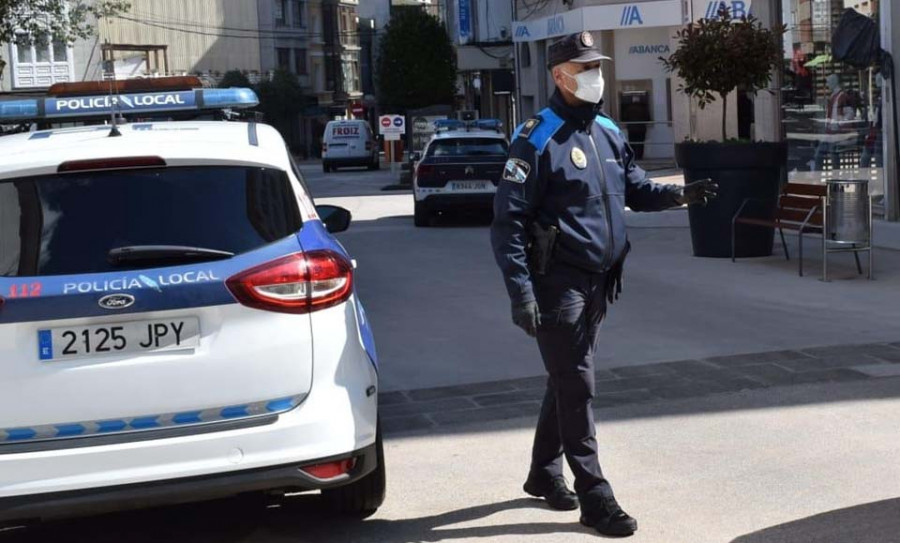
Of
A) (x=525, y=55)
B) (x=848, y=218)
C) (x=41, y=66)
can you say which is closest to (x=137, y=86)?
(x=848, y=218)

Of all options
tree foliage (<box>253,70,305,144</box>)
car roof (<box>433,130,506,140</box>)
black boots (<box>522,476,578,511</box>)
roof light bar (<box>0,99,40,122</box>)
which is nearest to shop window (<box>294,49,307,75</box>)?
tree foliage (<box>253,70,305,144</box>)

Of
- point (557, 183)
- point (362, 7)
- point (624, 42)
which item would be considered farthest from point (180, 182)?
point (362, 7)

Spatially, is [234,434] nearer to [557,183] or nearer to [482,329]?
[557,183]

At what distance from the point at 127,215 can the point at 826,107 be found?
1500 centimetres

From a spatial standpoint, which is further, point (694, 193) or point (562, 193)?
point (694, 193)

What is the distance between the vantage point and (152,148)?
16.6 feet

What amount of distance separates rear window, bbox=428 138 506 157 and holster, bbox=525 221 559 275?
15902 mm

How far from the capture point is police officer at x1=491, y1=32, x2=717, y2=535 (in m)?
5.31

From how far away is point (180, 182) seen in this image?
16.4 ft

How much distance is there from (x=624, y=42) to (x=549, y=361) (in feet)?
108

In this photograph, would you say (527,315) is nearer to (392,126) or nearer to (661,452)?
(661,452)

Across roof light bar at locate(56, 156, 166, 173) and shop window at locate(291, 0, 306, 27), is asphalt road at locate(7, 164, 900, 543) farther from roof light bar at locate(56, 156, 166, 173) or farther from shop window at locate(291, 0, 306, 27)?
shop window at locate(291, 0, 306, 27)

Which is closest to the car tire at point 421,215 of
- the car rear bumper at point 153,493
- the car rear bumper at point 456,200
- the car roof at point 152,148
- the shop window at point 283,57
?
the car rear bumper at point 456,200

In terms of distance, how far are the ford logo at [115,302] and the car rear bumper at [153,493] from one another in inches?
24.4
